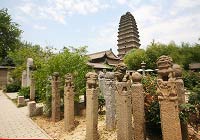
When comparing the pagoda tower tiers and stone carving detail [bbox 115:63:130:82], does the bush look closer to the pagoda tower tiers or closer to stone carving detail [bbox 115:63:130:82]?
stone carving detail [bbox 115:63:130:82]

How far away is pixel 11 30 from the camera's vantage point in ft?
141

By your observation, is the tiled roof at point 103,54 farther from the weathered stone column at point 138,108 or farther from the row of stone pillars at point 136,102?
the weathered stone column at point 138,108

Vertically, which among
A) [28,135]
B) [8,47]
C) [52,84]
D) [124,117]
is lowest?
[28,135]

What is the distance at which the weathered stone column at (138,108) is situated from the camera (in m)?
6.48

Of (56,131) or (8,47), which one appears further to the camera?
(8,47)

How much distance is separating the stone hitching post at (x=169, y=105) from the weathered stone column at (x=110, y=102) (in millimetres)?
2988

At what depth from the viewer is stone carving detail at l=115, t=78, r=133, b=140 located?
21.0 ft

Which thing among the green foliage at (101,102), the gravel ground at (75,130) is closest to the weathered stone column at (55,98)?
the gravel ground at (75,130)

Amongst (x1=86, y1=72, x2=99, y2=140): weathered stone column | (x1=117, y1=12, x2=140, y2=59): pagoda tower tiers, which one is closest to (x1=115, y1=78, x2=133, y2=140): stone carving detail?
(x1=86, y1=72, x2=99, y2=140): weathered stone column

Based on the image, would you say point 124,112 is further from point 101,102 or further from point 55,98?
point 55,98

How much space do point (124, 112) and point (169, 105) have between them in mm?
1522

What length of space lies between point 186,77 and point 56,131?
16.4 meters

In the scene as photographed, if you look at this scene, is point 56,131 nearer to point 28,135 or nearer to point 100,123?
point 28,135

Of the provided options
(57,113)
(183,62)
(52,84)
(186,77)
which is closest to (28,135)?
(57,113)
